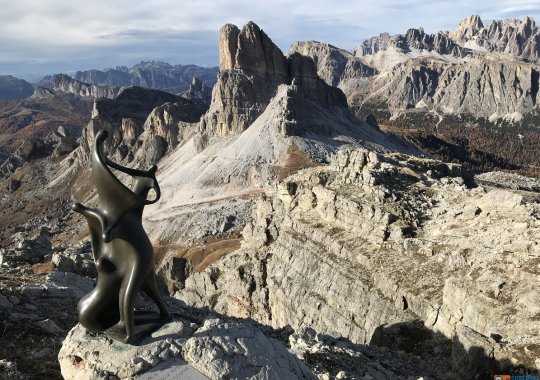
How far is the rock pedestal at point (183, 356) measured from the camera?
→ 50.8 feet

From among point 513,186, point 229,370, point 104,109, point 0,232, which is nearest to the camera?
point 229,370

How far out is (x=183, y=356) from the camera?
635 inches

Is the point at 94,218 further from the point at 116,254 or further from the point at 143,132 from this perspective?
the point at 143,132

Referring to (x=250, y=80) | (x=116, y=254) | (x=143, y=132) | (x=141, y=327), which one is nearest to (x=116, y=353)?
(x=141, y=327)

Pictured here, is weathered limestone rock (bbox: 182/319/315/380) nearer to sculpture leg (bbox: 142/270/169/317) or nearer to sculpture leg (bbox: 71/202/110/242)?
sculpture leg (bbox: 142/270/169/317)

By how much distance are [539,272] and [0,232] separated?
5701 inches

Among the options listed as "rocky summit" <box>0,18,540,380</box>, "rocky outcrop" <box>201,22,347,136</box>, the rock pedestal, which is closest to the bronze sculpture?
the rock pedestal

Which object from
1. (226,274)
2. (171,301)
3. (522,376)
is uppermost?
(522,376)

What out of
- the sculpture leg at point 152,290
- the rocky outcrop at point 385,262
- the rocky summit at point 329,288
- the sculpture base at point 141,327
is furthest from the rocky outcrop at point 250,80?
the sculpture base at point 141,327

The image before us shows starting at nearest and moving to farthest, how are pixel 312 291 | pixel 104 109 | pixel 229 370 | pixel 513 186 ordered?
pixel 229 370
pixel 312 291
pixel 513 186
pixel 104 109

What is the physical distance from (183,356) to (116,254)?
4.65 m

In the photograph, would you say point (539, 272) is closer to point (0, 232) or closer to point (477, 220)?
point (477, 220)

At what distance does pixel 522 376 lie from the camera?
66.1ft

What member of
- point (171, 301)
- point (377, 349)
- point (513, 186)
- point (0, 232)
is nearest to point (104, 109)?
point (0, 232)
